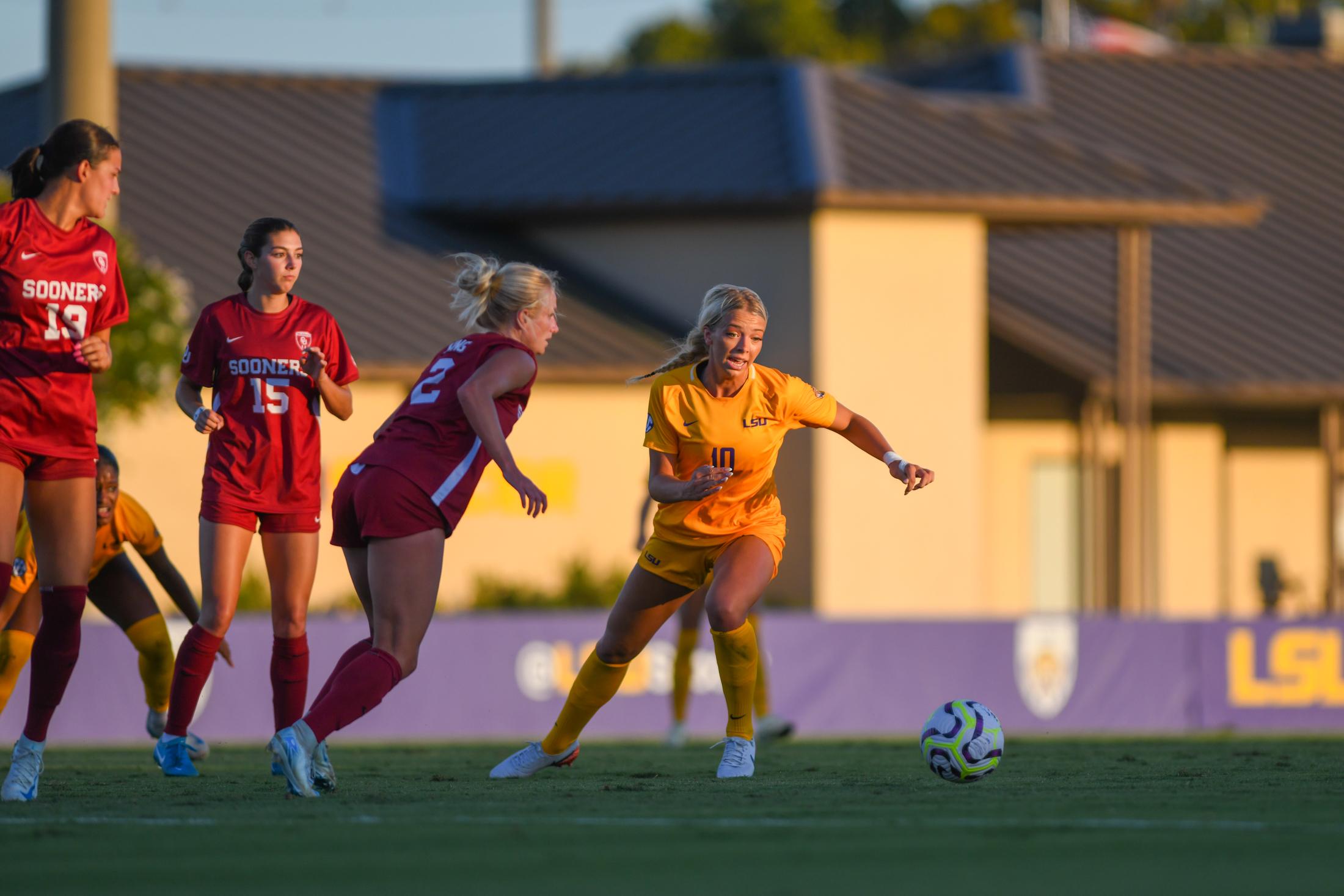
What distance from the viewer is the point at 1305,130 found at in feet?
86.0

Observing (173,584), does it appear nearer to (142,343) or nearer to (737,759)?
(737,759)

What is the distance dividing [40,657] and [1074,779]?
3803 mm

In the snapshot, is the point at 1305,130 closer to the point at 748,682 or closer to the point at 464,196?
the point at 464,196

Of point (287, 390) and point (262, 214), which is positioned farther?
point (262, 214)

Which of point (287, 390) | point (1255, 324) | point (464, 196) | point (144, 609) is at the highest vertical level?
point (464, 196)

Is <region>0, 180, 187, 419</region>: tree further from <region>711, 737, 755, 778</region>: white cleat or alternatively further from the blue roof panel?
<region>711, 737, 755, 778</region>: white cleat

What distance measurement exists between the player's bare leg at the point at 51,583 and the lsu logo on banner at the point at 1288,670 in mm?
11620

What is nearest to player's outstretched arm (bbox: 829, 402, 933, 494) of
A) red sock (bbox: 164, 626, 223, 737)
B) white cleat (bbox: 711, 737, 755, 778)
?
white cleat (bbox: 711, 737, 755, 778)

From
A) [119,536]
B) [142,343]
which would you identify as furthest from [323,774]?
[142,343]

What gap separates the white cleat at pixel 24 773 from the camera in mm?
6113

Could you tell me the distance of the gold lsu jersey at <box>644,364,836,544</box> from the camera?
6996mm

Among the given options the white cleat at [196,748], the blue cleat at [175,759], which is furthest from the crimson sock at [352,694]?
the white cleat at [196,748]

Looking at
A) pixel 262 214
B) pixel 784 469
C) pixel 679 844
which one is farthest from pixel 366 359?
pixel 679 844

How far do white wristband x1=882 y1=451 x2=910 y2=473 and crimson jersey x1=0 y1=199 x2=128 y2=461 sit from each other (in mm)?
2916
